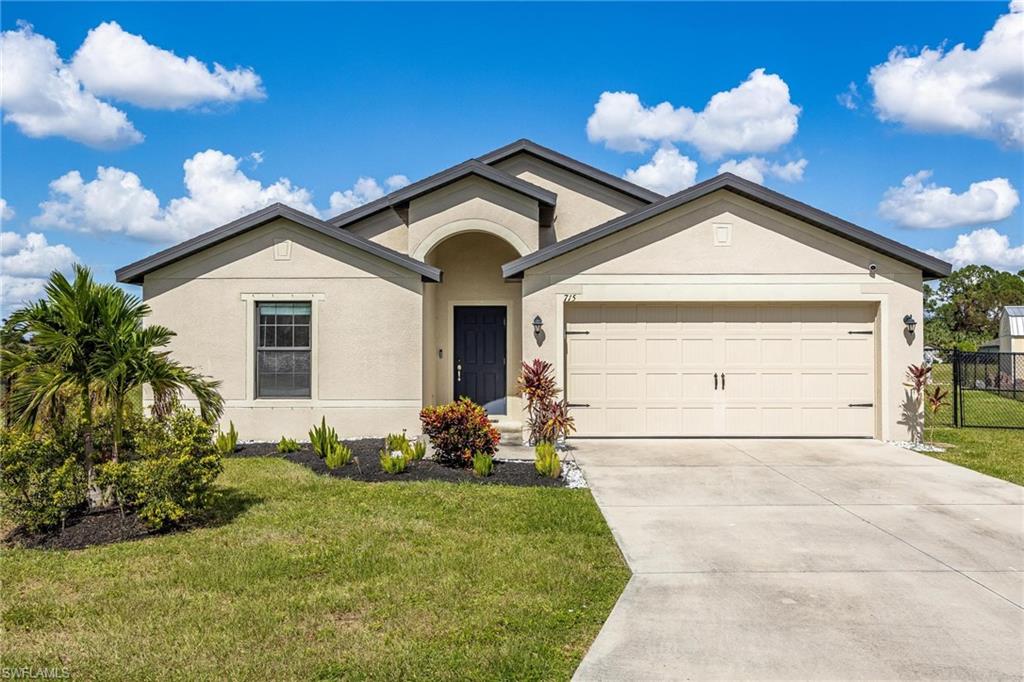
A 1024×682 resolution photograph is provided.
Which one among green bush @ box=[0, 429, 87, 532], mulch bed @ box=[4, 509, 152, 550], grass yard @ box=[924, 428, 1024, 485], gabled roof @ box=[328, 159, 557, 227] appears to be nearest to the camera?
mulch bed @ box=[4, 509, 152, 550]

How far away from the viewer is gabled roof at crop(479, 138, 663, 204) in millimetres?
14711

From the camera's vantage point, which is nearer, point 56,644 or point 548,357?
point 56,644

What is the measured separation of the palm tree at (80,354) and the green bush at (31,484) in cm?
Answer: 26

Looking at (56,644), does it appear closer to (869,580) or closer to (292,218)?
(869,580)

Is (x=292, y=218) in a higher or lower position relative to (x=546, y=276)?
higher

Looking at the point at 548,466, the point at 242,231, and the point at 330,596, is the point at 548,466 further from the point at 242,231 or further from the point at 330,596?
the point at 242,231

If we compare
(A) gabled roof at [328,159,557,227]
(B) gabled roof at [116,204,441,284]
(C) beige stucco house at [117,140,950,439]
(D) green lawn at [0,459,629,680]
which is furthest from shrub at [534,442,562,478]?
(A) gabled roof at [328,159,557,227]

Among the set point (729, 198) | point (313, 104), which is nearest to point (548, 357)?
point (729, 198)

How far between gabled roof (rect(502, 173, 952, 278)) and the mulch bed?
22.8ft

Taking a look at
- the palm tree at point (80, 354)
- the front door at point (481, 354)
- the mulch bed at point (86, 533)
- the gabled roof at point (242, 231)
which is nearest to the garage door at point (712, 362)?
the front door at point (481, 354)

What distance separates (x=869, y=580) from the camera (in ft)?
17.2

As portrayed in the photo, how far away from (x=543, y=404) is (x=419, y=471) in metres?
2.71

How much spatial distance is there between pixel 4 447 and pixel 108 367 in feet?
3.77

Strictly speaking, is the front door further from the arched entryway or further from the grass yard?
the grass yard
